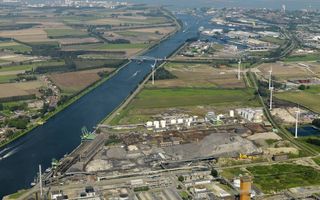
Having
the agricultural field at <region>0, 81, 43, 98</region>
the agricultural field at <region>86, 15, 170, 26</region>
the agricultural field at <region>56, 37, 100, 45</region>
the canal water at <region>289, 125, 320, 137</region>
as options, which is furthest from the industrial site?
the agricultural field at <region>86, 15, 170, 26</region>

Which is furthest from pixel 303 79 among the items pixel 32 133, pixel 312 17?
pixel 312 17

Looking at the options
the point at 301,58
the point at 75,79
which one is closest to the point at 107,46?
the point at 75,79

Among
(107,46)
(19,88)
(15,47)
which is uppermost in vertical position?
(15,47)

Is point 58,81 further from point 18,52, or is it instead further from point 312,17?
point 312,17

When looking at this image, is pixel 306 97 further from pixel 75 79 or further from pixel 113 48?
pixel 113 48

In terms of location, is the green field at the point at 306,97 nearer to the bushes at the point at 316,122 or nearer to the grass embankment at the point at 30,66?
the bushes at the point at 316,122

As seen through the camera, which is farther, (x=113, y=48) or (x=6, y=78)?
(x=113, y=48)
